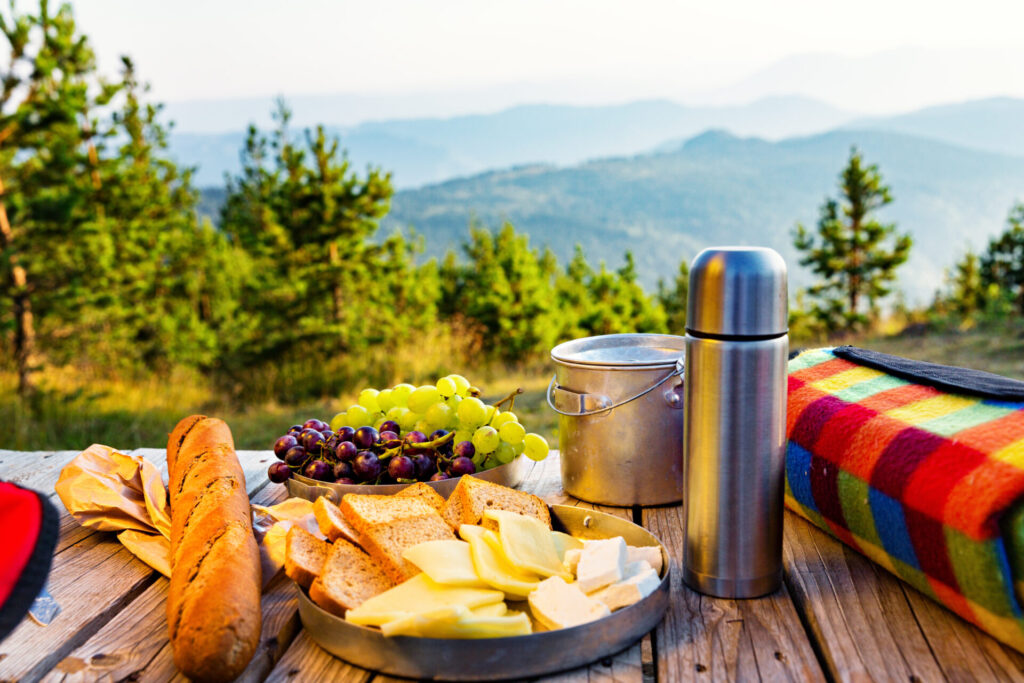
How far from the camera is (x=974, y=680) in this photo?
917mm

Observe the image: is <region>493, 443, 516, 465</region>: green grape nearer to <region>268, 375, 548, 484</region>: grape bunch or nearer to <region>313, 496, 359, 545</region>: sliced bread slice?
<region>268, 375, 548, 484</region>: grape bunch

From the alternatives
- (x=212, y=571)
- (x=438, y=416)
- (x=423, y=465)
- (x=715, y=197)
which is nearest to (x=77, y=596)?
(x=212, y=571)

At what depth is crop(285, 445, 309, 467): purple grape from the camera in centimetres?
154

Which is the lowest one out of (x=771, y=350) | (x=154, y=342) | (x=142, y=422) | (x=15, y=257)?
(x=154, y=342)

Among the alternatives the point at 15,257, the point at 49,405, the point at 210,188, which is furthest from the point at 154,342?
the point at 210,188

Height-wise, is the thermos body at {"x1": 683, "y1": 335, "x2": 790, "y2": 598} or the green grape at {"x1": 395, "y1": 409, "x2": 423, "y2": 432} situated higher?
the thermos body at {"x1": 683, "y1": 335, "x2": 790, "y2": 598}

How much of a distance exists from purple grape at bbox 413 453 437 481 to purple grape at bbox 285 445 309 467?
240mm

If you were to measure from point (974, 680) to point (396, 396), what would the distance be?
122 centimetres

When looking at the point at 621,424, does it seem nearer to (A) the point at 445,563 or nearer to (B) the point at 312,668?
(A) the point at 445,563

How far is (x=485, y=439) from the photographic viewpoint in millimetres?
1549

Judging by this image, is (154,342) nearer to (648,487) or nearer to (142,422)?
(142,422)

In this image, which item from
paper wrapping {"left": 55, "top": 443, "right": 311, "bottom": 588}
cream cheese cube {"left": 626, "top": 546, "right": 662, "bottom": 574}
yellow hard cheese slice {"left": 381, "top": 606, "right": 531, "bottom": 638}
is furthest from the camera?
paper wrapping {"left": 55, "top": 443, "right": 311, "bottom": 588}

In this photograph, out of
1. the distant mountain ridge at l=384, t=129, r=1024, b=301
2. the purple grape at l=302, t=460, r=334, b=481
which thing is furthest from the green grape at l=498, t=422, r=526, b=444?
the distant mountain ridge at l=384, t=129, r=1024, b=301

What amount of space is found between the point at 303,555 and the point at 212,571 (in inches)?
5.2
